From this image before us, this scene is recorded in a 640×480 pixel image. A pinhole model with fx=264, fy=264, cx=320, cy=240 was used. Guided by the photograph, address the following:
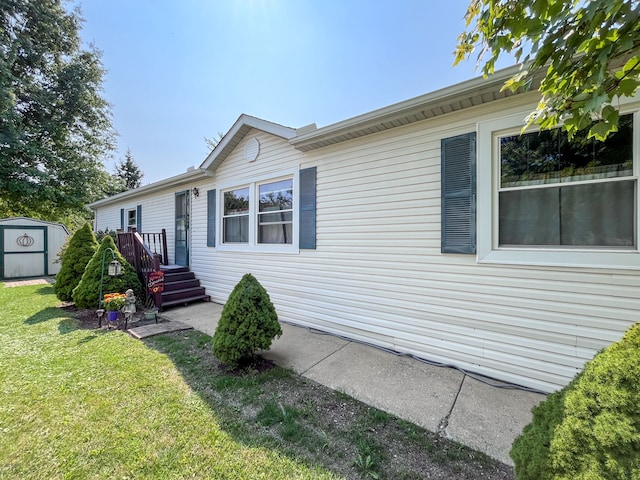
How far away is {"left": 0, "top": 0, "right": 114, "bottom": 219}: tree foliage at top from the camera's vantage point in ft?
37.9

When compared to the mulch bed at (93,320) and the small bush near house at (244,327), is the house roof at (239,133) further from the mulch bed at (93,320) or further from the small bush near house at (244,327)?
the mulch bed at (93,320)

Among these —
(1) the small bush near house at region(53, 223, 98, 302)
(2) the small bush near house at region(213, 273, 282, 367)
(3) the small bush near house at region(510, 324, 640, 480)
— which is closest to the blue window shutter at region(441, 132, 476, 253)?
(3) the small bush near house at region(510, 324, 640, 480)

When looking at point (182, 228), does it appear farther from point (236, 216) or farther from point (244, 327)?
point (244, 327)

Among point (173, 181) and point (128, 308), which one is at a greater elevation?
point (173, 181)

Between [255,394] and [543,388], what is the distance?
10.1 ft

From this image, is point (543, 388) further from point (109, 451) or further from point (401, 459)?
point (109, 451)

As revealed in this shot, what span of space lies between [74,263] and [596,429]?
8.73 metres

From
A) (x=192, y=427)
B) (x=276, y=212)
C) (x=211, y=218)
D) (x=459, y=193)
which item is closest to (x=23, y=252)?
(x=211, y=218)

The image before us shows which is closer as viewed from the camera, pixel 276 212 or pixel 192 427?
pixel 192 427

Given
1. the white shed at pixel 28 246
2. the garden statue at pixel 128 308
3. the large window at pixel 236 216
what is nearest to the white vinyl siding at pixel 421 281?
the large window at pixel 236 216

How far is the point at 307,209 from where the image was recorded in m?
4.80

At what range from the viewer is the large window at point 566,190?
2539 mm

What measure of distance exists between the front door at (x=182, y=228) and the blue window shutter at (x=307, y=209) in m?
4.27

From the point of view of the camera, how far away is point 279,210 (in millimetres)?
5395
